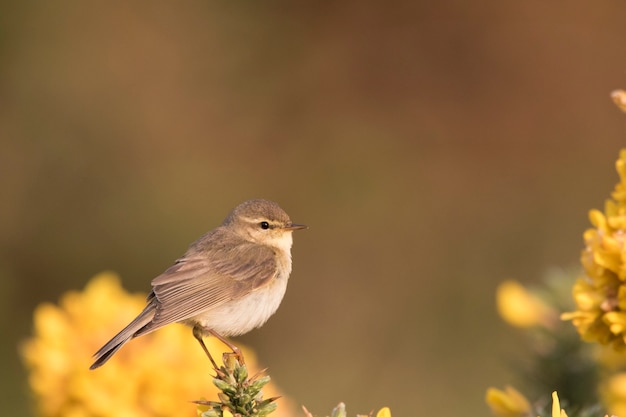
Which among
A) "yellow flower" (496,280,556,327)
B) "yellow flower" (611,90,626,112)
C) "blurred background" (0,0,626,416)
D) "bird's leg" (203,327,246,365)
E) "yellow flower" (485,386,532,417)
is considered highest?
"blurred background" (0,0,626,416)

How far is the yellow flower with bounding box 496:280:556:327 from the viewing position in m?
3.34

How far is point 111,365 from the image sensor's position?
3252 mm

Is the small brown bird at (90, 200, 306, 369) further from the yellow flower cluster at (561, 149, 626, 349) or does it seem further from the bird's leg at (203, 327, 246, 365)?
the yellow flower cluster at (561, 149, 626, 349)

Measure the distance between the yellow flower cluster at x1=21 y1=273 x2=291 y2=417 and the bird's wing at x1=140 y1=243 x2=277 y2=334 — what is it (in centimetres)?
12

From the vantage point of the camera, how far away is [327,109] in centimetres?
1026

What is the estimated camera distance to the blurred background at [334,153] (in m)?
8.59

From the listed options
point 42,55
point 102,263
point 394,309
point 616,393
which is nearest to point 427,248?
point 394,309

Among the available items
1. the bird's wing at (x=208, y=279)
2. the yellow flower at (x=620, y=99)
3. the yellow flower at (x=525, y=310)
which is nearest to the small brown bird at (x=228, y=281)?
the bird's wing at (x=208, y=279)

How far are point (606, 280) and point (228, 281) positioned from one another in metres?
1.83

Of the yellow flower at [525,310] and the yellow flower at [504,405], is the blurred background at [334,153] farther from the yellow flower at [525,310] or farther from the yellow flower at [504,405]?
the yellow flower at [504,405]

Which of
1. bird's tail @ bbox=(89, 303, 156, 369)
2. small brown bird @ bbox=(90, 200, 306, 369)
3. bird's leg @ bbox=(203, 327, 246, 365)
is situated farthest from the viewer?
small brown bird @ bbox=(90, 200, 306, 369)

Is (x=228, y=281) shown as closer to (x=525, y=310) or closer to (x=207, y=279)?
(x=207, y=279)

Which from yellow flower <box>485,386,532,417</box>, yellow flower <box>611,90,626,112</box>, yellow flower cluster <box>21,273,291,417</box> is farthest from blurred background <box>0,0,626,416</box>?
yellow flower <box>611,90,626,112</box>

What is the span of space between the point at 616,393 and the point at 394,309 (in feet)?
20.2
